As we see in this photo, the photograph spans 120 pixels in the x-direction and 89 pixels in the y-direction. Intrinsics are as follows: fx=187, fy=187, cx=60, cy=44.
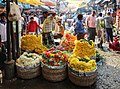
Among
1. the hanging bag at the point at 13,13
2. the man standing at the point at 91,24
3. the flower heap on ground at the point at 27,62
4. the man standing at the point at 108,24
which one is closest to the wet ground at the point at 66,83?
the flower heap on ground at the point at 27,62

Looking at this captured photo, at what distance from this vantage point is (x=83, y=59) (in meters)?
5.90

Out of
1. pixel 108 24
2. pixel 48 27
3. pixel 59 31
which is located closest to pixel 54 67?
pixel 48 27

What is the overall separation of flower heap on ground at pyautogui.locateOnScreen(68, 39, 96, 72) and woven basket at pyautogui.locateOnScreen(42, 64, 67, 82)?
34cm

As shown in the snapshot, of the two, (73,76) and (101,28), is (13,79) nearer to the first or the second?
(73,76)

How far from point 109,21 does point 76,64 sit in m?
6.55

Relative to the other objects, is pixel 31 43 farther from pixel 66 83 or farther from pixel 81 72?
pixel 81 72

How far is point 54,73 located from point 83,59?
103 cm

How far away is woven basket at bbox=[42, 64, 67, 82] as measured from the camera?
18.5ft

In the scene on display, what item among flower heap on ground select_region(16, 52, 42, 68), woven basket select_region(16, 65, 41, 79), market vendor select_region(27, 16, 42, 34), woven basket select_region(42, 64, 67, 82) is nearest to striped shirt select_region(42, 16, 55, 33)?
market vendor select_region(27, 16, 42, 34)

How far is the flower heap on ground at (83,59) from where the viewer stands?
213 inches

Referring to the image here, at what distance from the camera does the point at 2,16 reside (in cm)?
811

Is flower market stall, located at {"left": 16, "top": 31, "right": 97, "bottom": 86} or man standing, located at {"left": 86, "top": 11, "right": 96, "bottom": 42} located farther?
man standing, located at {"left": 86, "top": 11, "right": 96, "bottom": 42}

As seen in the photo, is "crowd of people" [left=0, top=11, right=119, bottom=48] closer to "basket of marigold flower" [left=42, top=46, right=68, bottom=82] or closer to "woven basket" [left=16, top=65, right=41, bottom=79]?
"woven basket" [left=16, top=65, right=41, bottom=79]

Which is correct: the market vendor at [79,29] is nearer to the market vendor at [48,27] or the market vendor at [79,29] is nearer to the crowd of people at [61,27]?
the crowd of people at [61,27]
